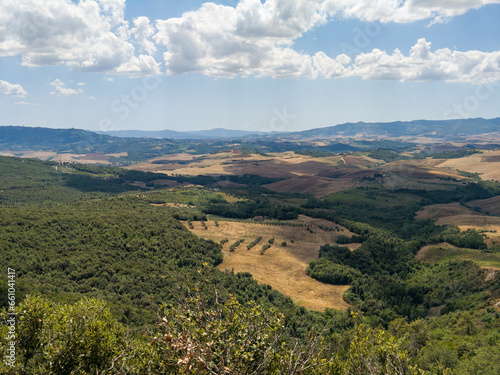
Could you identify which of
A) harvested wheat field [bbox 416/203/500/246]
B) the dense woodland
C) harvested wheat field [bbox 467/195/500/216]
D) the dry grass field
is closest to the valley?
the dense woodland

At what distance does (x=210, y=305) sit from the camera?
786 inches

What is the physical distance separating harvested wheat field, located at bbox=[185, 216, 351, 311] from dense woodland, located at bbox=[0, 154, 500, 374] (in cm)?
384

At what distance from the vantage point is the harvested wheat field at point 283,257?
73069 mm

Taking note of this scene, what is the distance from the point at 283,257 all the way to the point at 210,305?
74.4 metres

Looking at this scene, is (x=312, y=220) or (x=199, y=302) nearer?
(x=199, y=302)

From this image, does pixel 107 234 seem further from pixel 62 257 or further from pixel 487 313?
pixel 487 313

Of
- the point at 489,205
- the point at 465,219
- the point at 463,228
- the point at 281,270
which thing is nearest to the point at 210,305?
the point at 281,270

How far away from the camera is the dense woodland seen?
1511cm

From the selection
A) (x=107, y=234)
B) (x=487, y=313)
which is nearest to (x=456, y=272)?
(x=487, y=313)

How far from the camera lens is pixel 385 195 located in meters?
189

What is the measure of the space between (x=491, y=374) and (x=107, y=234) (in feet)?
256

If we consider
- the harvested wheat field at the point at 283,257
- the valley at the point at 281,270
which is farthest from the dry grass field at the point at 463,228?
the harvested wheat field at the point at 283,257

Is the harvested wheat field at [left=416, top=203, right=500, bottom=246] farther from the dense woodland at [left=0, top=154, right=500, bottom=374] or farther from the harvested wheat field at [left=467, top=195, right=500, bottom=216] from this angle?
the harvested wheat field at [left=467, top=195, right=500, bottom=216]

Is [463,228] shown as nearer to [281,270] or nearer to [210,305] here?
[281,270]
